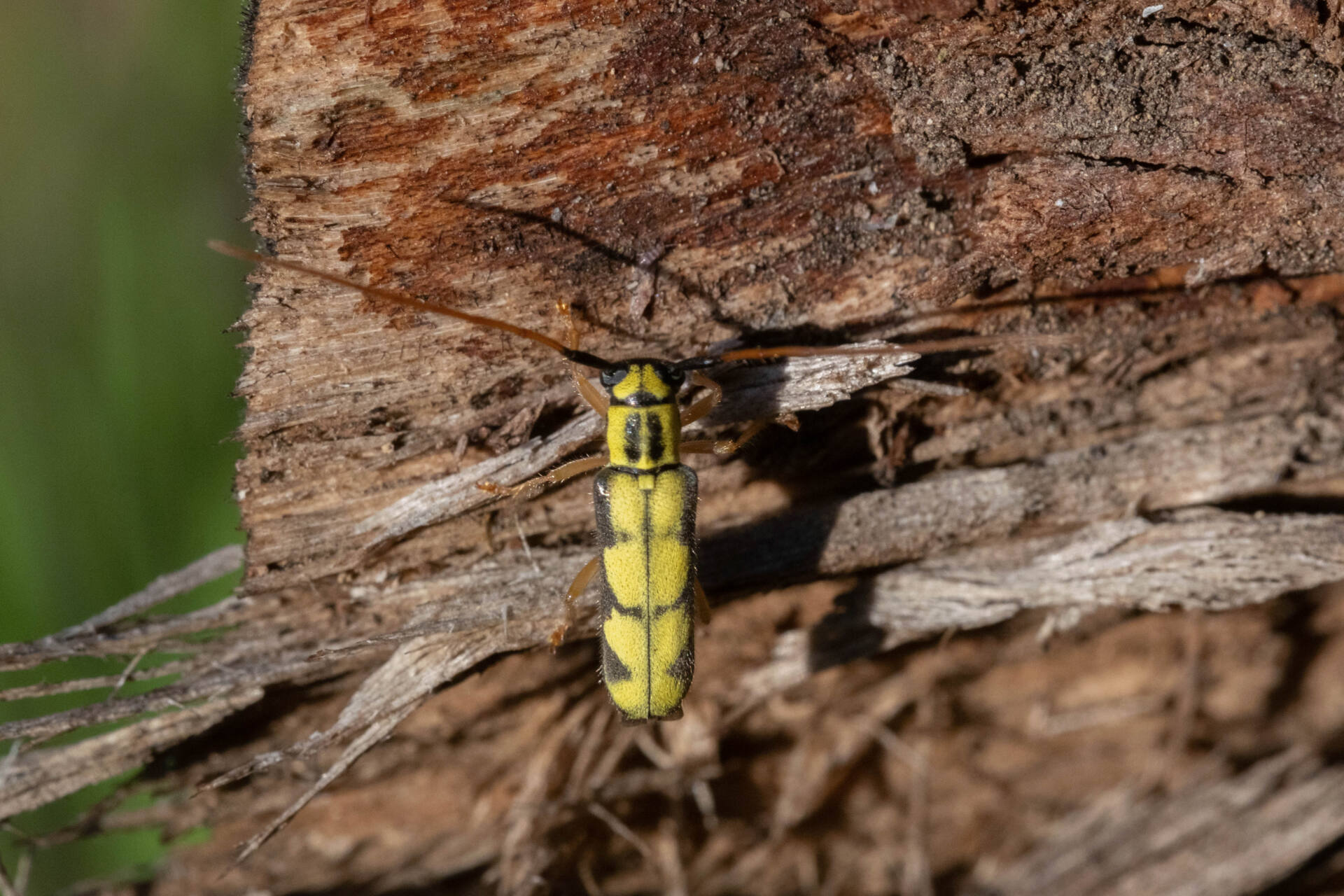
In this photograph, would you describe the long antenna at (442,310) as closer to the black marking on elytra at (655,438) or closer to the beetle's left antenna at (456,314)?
the beetle's left antenna at (456,314)

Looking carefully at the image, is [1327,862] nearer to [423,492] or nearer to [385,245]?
[423,492]

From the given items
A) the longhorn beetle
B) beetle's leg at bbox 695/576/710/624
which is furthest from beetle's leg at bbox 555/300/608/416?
beetle's leg at bbox 695/576/710/624

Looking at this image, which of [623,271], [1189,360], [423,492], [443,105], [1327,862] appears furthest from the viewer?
[1327,862]

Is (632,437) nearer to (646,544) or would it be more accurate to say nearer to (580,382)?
(580,382)

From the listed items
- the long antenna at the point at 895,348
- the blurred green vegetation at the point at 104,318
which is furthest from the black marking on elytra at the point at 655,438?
the blurred green vegetation at the point at 104,318

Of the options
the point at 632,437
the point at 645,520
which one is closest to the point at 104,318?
the point at 632,437

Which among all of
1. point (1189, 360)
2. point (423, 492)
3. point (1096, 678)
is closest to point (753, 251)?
point (423, 492)

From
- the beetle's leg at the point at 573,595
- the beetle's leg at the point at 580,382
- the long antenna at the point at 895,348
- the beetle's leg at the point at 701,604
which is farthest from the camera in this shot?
the beetle's leg at the point at 701,604
